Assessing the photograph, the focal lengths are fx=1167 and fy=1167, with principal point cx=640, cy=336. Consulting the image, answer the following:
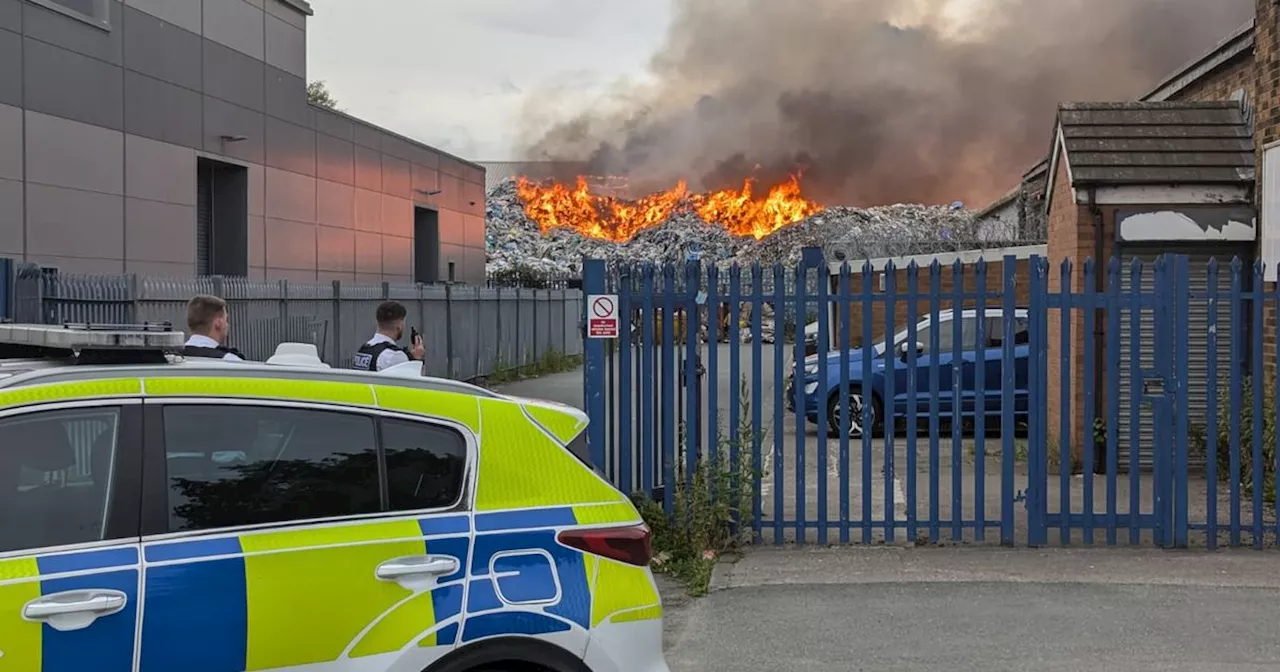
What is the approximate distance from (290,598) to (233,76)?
2227 centimetres

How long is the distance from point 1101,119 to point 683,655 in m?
→ 6.50

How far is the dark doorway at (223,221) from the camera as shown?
23859mm

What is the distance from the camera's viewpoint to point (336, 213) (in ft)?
92.8

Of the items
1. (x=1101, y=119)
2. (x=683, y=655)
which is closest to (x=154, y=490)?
(x=683, y=655)

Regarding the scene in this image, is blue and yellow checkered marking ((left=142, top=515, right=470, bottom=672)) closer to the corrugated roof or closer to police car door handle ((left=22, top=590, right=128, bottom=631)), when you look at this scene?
police car door handle ((left=22, top=590, right=128, bottom=631))

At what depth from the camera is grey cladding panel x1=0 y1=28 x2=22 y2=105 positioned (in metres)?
16.9

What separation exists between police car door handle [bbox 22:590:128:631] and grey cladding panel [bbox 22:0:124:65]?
1711 cm

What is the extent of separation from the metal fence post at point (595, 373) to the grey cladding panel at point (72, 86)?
13774 millimetres

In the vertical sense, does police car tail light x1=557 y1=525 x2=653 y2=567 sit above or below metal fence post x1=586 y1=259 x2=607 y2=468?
below

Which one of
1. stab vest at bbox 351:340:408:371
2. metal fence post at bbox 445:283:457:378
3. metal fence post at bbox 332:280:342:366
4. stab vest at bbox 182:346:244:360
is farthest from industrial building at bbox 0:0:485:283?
stab vest at bbox 182:346:244:360

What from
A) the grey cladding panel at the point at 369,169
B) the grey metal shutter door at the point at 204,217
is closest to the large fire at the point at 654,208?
the grey cladding panel at the point at 369,169

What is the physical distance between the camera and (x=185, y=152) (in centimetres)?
2169

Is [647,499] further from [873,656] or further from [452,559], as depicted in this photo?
[452,559]

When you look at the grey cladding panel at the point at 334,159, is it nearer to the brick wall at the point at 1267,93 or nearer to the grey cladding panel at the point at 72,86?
the grey cladding panel at the point at 72,86
